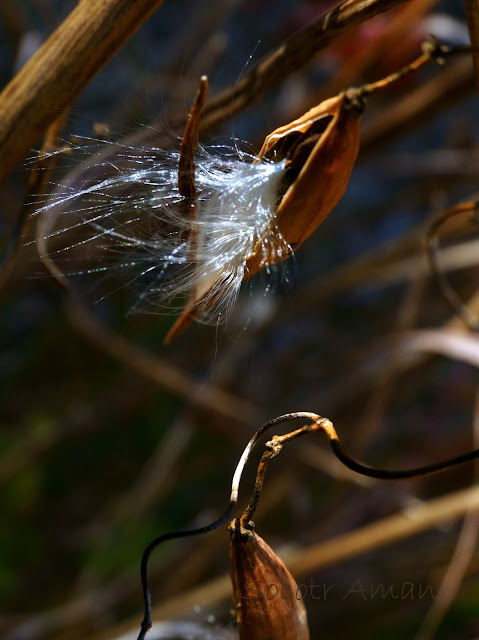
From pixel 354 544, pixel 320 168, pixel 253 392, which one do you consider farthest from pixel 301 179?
pixel 253 392

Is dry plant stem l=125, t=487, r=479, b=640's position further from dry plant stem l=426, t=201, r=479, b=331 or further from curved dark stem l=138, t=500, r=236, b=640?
curved dark stem l=138, t=500, r=236, b=640

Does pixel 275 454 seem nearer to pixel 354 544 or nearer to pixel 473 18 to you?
pixel 473 18

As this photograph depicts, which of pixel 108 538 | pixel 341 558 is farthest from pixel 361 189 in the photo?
pixel 341 558

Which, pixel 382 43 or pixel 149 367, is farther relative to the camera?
pixel 149 367

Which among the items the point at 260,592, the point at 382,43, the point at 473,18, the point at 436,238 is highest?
the point at 382,43

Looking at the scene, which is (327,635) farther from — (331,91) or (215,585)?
(331,91)

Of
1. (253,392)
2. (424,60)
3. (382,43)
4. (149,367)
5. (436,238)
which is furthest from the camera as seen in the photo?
(253,392)

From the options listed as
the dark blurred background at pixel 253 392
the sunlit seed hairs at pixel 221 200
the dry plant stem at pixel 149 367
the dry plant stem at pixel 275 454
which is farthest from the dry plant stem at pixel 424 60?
the dry plant stem at pixel 149 367
